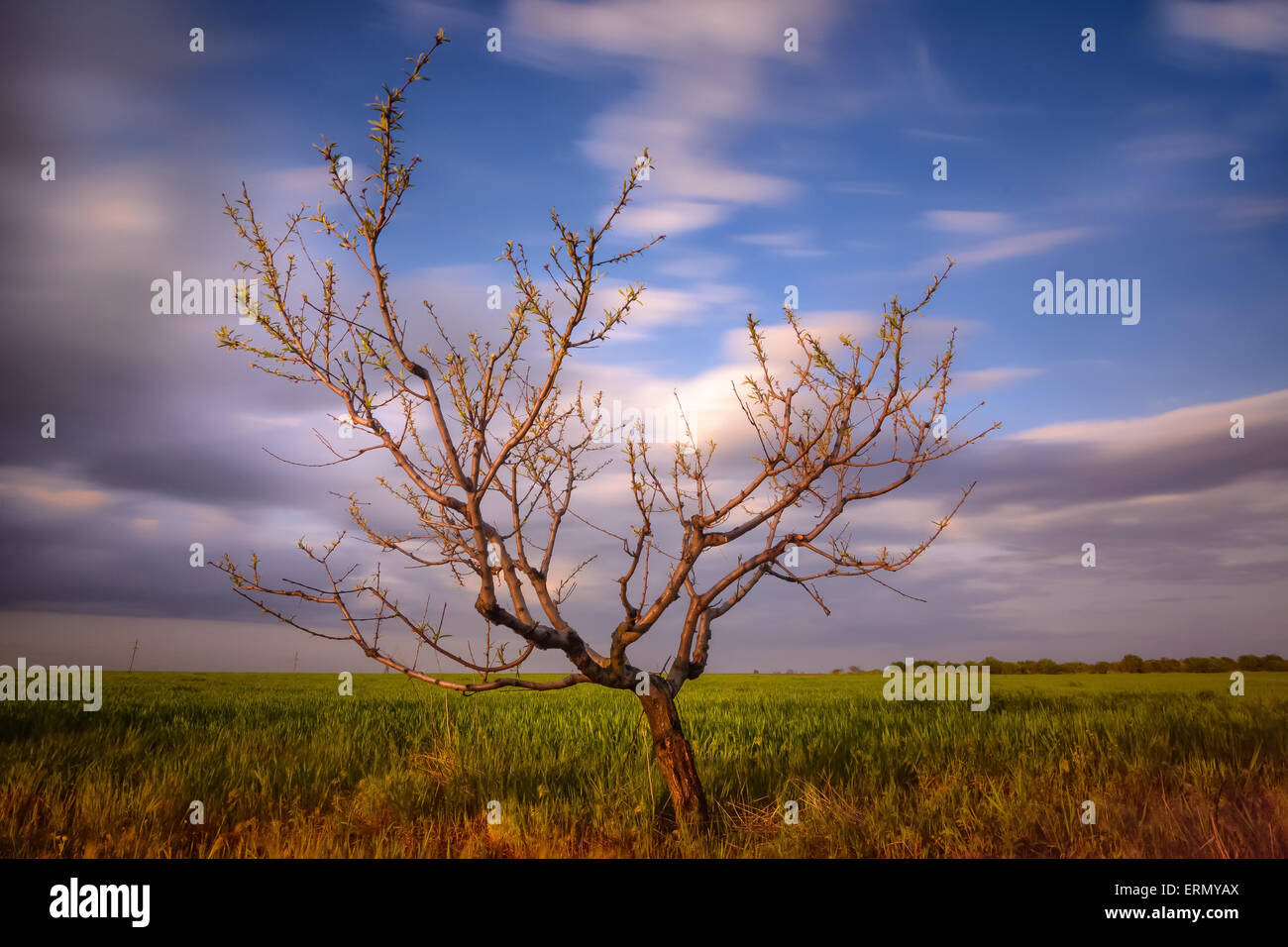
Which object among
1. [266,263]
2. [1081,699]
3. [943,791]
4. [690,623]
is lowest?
[1081,699]

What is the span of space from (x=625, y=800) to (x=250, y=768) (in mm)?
5426

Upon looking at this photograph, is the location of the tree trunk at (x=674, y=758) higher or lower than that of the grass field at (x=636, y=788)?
higher

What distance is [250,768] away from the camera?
31.3 feet

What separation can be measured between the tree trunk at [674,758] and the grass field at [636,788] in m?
0.22

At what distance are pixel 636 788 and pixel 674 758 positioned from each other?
1124mm

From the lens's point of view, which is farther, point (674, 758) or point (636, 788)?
point (636, 788)

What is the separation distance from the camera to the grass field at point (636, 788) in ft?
21.3

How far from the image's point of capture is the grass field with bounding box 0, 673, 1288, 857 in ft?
21.3

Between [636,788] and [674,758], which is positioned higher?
[674,758]

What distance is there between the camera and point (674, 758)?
6.50 m

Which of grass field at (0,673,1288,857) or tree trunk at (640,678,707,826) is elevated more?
tree trunk at (640,678,707,826)

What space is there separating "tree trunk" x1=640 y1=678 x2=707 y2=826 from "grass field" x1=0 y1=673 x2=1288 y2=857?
0.22 metres
